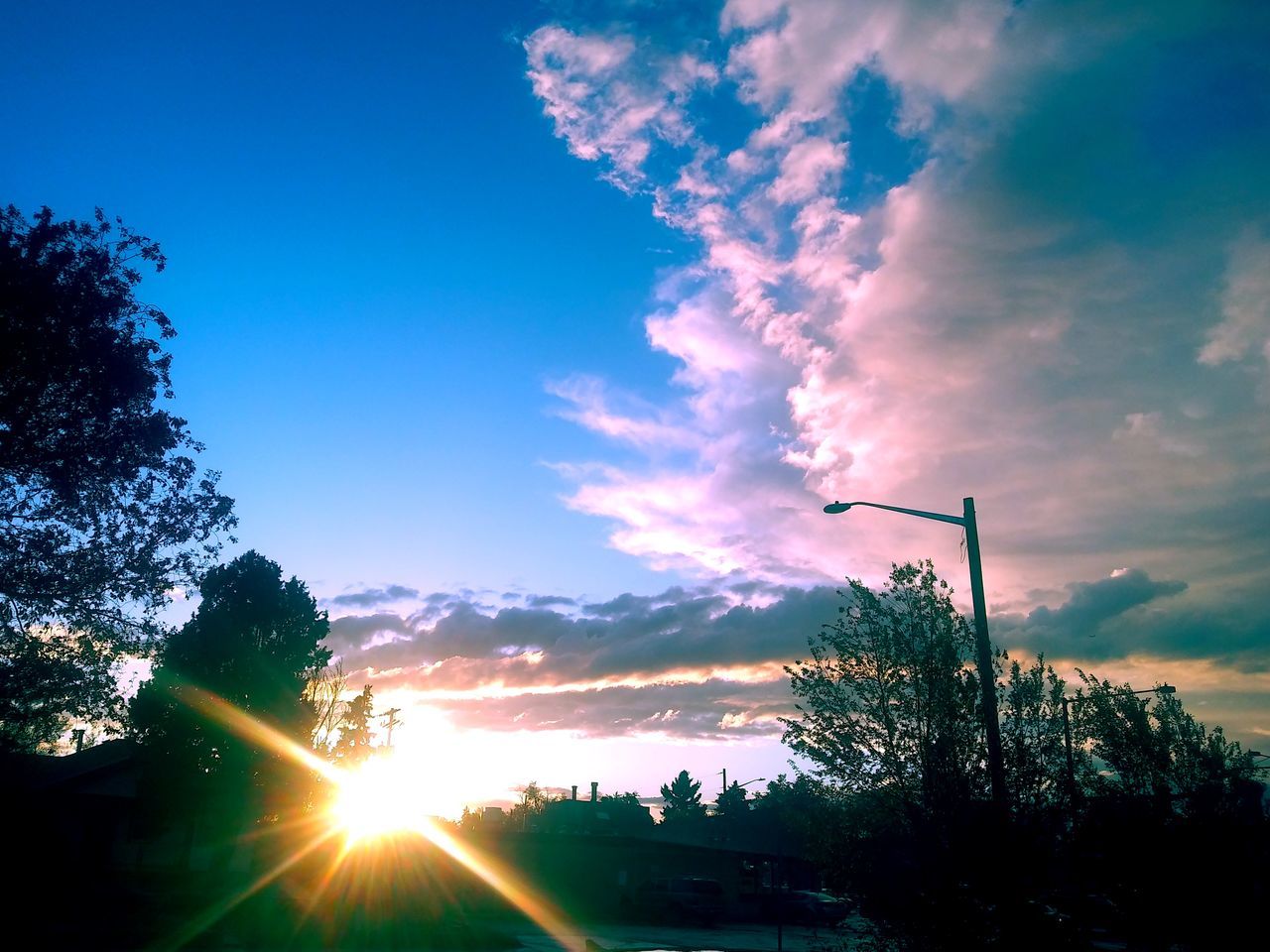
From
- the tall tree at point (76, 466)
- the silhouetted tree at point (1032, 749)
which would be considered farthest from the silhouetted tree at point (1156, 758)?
the tall tree at point (76, 466)

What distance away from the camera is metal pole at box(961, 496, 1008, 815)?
10.6m

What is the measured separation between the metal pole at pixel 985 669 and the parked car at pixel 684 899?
36082 millimetres

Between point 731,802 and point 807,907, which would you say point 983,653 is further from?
point 731,802

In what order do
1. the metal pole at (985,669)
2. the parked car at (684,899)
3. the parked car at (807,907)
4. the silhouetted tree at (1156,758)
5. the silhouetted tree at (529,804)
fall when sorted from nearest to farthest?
the metal pole at (985,669), the silhouetted tree at (1156,758), the parked car at (684,899), the parked car at (807,907), the silhouetted tree at (529,804)

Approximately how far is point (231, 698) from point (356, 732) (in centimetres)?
1092

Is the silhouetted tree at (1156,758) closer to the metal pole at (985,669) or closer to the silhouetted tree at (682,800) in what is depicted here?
the metal pole at (985,669)

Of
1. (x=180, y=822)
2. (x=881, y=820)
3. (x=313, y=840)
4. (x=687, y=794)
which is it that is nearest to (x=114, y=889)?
(x=180, y=822)

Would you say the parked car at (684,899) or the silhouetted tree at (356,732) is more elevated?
the silhouetted tree at (356,732)

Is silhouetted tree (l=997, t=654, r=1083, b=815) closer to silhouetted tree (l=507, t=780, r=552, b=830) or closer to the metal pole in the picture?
the metal pole

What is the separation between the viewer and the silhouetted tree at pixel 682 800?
470 ft

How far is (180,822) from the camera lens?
112 ft

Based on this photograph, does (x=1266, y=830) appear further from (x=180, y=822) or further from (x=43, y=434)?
(x=180, y=822)

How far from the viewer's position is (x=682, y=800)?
147 m

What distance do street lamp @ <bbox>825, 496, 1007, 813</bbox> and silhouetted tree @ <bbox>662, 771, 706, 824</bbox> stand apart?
14015 cm
